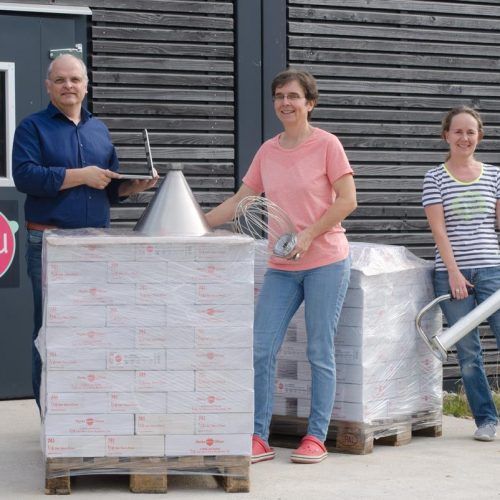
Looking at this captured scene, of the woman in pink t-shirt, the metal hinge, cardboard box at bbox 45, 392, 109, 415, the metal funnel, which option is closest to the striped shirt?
the woman in pink t-shirt

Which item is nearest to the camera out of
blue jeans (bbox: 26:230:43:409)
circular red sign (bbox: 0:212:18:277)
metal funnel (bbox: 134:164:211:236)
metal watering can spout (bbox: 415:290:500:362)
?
metal funnel (bbox: 134:164:211:236)

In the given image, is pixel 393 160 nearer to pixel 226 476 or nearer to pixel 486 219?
pixel 486 219

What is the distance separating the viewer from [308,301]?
6.18m

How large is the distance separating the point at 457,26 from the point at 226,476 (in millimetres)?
4715

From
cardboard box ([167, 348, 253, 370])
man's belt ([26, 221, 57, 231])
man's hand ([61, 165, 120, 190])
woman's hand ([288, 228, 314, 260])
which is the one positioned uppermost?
man's hand ([61, 165, 120, 190])

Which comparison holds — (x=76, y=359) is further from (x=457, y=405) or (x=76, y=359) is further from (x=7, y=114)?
(x=457, y=405)

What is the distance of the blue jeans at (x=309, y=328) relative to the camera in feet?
20.1

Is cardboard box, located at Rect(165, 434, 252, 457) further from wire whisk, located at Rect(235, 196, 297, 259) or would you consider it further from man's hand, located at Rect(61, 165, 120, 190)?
man's hand, located at Rect(61, 165, 120, 190)

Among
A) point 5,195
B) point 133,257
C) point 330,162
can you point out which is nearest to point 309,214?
point 330,162

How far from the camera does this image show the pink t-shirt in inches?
240

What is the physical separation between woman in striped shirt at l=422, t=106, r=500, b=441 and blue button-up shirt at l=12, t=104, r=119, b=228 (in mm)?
1876

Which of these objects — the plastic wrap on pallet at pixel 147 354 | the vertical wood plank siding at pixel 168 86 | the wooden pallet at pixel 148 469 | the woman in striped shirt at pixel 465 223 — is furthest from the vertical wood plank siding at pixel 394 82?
the wooden pallet at pixel 148 469

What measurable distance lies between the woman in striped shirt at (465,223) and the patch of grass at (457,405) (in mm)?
1022

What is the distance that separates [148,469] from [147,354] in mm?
532
